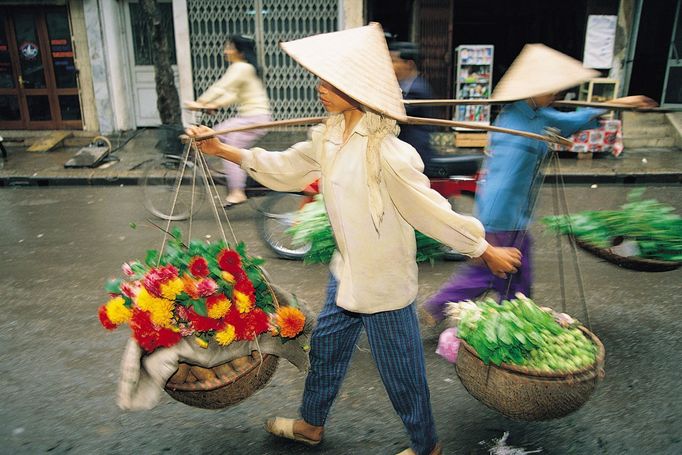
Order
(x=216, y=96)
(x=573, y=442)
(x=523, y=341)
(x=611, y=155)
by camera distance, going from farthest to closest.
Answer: (x=611, y=155), (x=216, y=96), (x=573, y=442), (x=523, y=341)

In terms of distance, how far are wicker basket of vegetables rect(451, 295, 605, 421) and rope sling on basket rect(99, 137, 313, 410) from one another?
2.47ft

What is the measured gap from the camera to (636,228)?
10.2 feet

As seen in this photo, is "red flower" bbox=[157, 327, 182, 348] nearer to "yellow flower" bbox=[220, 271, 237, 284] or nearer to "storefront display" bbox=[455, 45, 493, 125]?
A: "yellow flower" bbox=[220, 271, 237, 284]

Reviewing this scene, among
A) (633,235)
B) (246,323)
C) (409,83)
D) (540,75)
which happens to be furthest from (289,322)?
(409,83)

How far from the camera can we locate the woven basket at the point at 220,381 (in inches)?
87.1

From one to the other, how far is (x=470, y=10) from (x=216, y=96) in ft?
28.2

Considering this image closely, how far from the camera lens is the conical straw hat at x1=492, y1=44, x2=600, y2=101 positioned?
258 centimetres

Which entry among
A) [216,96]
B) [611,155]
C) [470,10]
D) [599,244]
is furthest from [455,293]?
[470,10]

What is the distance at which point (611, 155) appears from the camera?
30.9ft

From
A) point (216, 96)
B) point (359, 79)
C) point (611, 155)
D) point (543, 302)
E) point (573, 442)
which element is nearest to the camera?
point (359, 79)

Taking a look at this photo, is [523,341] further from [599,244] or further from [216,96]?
[216,96]

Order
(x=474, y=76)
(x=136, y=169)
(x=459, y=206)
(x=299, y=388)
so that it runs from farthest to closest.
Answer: (x=474, y=76) → (x=136, y=169) → (x=459, y=206) → (x=299, y=388)

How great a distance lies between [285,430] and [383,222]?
3.87 feet

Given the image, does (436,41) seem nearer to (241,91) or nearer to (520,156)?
(241,91)
